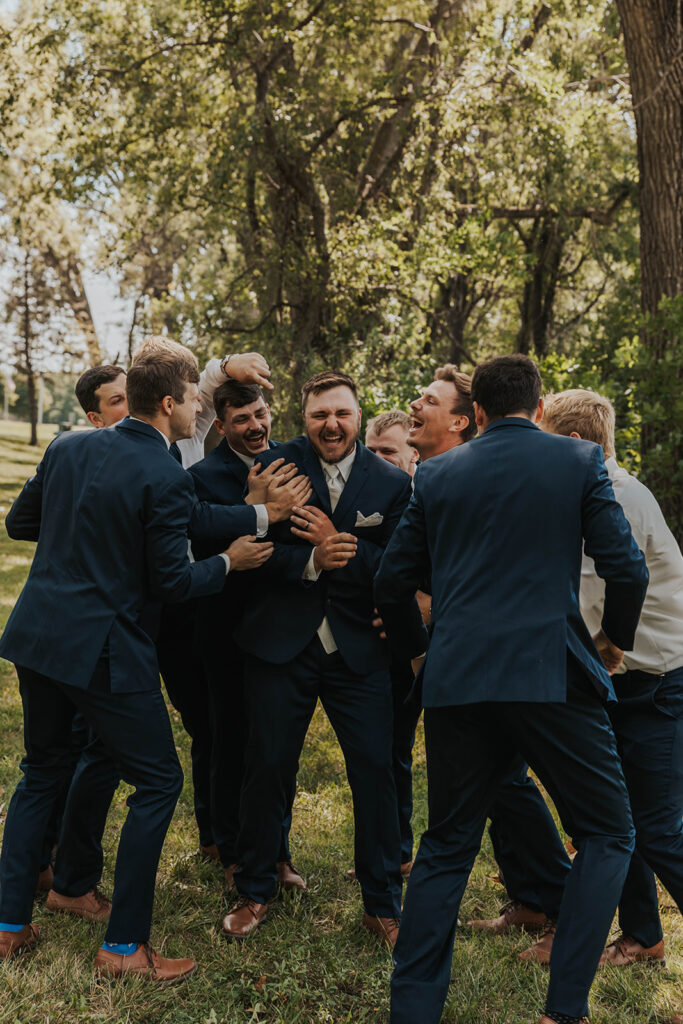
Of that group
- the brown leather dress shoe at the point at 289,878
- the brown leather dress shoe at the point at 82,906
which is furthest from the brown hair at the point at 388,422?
the brown leather dress shoe at the point at 82,906

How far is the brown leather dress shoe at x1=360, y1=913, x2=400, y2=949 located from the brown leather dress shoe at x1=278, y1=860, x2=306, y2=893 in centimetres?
49

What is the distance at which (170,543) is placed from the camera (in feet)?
12.0

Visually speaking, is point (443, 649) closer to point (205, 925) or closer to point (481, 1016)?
point (481, 1016)

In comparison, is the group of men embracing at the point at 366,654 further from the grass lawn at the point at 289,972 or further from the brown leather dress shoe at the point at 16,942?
the grass lawn at the point at 289,972

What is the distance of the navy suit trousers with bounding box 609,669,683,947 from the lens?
3631 mm

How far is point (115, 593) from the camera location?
3654mm

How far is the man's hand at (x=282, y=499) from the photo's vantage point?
13.5 feet

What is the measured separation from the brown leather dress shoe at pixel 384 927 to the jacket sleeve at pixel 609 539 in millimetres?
1878

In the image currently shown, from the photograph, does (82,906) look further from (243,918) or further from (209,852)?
(209,852)

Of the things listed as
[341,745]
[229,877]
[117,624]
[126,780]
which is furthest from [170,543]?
[229,877]

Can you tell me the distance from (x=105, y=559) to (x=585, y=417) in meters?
2.02

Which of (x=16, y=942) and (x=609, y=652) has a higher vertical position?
(x=609, y=652)

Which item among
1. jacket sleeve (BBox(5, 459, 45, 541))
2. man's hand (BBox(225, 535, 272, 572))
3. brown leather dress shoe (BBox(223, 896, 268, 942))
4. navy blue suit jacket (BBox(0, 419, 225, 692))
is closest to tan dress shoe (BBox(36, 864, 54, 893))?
brown leather dress shoe (BBox(223, 896, 268, 942))

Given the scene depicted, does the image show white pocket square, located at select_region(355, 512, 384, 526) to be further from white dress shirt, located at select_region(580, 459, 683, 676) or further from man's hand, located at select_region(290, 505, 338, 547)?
white dress shirt, located at select_region(580, 459, 683, 676)
